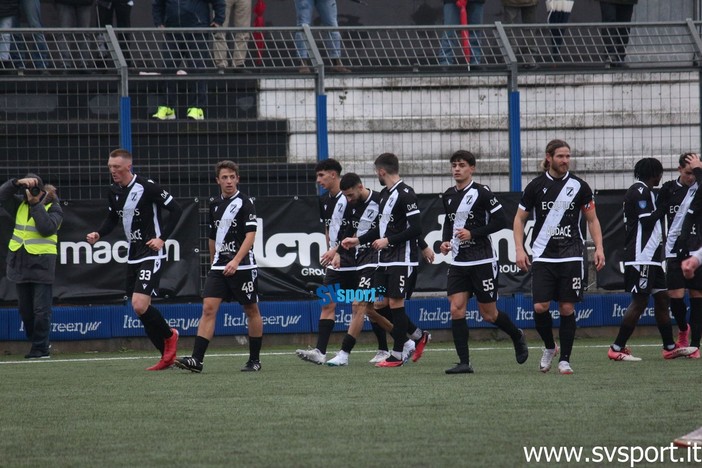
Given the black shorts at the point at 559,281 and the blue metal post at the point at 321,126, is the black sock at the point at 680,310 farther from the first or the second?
the blue metal post at the point at 321,126

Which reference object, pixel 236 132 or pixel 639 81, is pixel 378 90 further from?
pixel 639 81

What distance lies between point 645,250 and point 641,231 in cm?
21

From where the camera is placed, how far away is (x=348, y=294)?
44.7 ft

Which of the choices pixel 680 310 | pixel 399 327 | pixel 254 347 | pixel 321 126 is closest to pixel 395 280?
pixel 399 327

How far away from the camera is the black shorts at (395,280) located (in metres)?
12.6

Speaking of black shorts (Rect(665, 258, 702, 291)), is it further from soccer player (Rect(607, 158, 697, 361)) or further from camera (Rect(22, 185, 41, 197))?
camera (Rect(22, 185, 41, 197))

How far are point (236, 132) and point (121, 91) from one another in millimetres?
1838

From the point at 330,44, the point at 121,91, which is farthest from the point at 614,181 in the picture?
the point at 121,91

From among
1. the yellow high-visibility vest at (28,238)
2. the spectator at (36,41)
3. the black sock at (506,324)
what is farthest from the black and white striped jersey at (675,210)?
the spectator at (36,41)

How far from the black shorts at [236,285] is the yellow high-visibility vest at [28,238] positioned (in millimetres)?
3749

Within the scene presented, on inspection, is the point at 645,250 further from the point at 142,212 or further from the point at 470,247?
the point at 142,212

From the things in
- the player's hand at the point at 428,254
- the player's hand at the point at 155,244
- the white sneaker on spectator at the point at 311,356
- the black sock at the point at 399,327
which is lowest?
the white sneaker on spectator at the point at 311,356
